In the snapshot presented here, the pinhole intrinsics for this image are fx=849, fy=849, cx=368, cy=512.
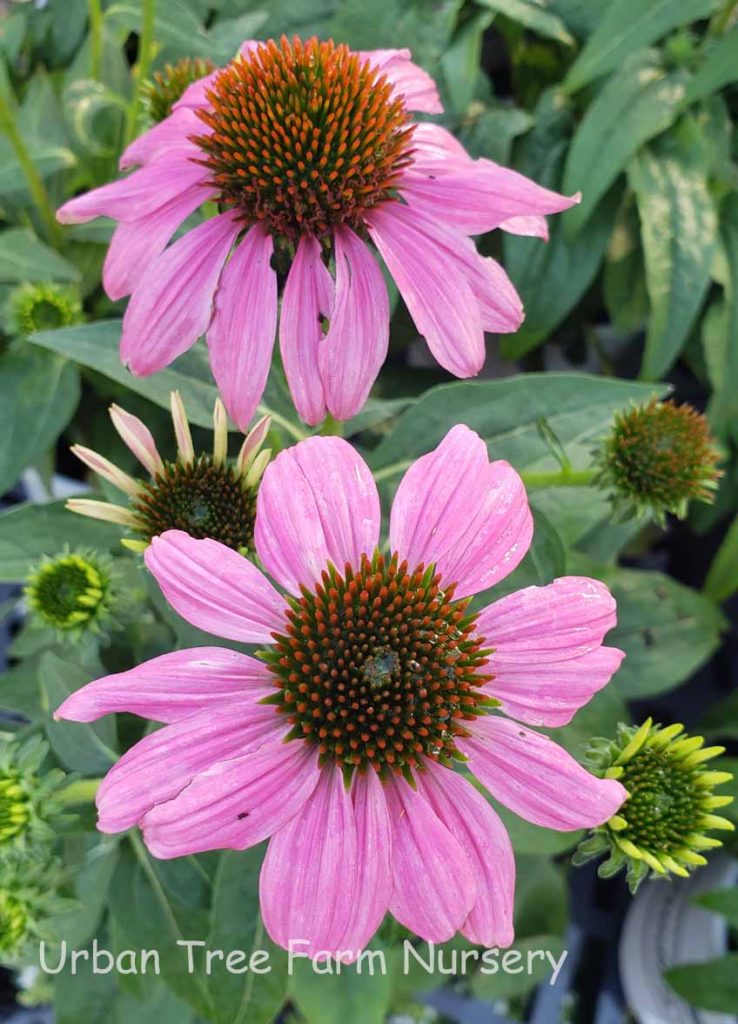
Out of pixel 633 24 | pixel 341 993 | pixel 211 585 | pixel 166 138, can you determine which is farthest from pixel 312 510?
pixel 633 24

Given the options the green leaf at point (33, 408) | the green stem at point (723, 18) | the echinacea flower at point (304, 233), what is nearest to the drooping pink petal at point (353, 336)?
the echinacea flower at point (304, 233)

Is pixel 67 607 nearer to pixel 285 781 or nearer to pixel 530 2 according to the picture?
pixel 285 781

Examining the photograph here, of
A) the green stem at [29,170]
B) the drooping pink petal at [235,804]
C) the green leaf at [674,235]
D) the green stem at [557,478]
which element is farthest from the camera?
the green leaf at [674,235]

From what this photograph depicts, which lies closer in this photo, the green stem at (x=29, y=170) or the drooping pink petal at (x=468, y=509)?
the drooping pink petal at (x=468, y=509)

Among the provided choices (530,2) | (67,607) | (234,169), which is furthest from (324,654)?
(530,2)

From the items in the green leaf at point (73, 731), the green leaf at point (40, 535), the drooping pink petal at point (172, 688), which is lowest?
the green leaf at point (73, 731)

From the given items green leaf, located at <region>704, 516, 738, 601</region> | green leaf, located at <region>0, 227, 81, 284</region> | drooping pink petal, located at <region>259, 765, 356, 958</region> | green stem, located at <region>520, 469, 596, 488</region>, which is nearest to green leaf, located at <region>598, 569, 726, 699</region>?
green leaf, located at <region>704, 516, 738, 601</region>

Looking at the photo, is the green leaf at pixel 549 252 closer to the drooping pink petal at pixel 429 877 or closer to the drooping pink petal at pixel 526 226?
the drooping pink petal at pixel 526 226
